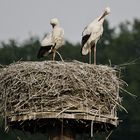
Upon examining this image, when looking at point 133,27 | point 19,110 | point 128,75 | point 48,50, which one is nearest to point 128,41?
point 133,27

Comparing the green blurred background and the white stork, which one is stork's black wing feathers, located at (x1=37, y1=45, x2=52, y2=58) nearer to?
the white stork

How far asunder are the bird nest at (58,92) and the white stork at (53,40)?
2.08 metres

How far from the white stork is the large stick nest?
2080 millimetres

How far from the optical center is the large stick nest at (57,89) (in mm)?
14258

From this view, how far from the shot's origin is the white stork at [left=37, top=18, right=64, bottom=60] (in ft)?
55.9

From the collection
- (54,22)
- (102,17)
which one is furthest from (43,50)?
(102,17)

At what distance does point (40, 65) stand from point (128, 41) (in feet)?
109

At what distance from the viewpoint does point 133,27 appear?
167ft

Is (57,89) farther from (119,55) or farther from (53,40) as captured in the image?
(119,55)

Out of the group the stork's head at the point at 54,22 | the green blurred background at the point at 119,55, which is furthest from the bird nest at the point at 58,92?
the green blurred background at the point at 119,55

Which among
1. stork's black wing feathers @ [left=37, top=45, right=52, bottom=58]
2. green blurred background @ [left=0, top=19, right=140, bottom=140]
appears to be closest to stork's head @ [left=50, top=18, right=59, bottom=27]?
stork's black wing feathers @ [left=37, top=45, right=52, bottom=58]

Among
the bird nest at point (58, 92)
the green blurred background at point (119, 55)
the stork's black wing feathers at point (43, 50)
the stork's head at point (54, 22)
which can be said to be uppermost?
the green blurred background at point (119, 55)

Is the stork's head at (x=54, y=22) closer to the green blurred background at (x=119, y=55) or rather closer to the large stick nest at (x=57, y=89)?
the large stick nest at (x=57, y=89)

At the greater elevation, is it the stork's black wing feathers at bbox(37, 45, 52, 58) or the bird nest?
the stork's black wing feathers at bbox(37, 45, 52, 58)
